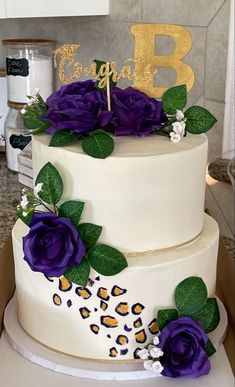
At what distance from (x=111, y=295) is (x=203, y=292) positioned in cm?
15

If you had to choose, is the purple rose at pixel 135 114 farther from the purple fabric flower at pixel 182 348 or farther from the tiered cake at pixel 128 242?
the purple fabric flower at pixel 182 348

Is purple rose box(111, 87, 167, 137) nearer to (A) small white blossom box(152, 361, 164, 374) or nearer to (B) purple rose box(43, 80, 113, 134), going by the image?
(B) purple rose box(43, 80, 113, 134)

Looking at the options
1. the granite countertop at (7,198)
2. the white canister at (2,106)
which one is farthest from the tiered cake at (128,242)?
the white canister at (2,106)

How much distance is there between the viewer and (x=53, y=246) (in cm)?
87

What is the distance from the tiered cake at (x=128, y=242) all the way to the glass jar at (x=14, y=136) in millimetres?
865

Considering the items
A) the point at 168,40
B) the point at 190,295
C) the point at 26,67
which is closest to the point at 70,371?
the point at 190,295

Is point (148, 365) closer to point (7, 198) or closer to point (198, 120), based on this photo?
point (198, 120)

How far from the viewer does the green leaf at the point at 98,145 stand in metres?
0.88

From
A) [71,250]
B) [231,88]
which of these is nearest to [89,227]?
[71,250]

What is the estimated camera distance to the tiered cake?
0.90 m

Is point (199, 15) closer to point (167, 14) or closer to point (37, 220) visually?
point (167, 14)

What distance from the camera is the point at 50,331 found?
100cm

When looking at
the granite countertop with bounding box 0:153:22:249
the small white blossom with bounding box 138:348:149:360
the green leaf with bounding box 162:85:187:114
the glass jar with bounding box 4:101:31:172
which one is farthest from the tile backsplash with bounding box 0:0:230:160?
the small white blossom with bounding box 138:348:149:360

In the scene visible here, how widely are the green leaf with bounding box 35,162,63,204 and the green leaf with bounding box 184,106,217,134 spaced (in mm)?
244
